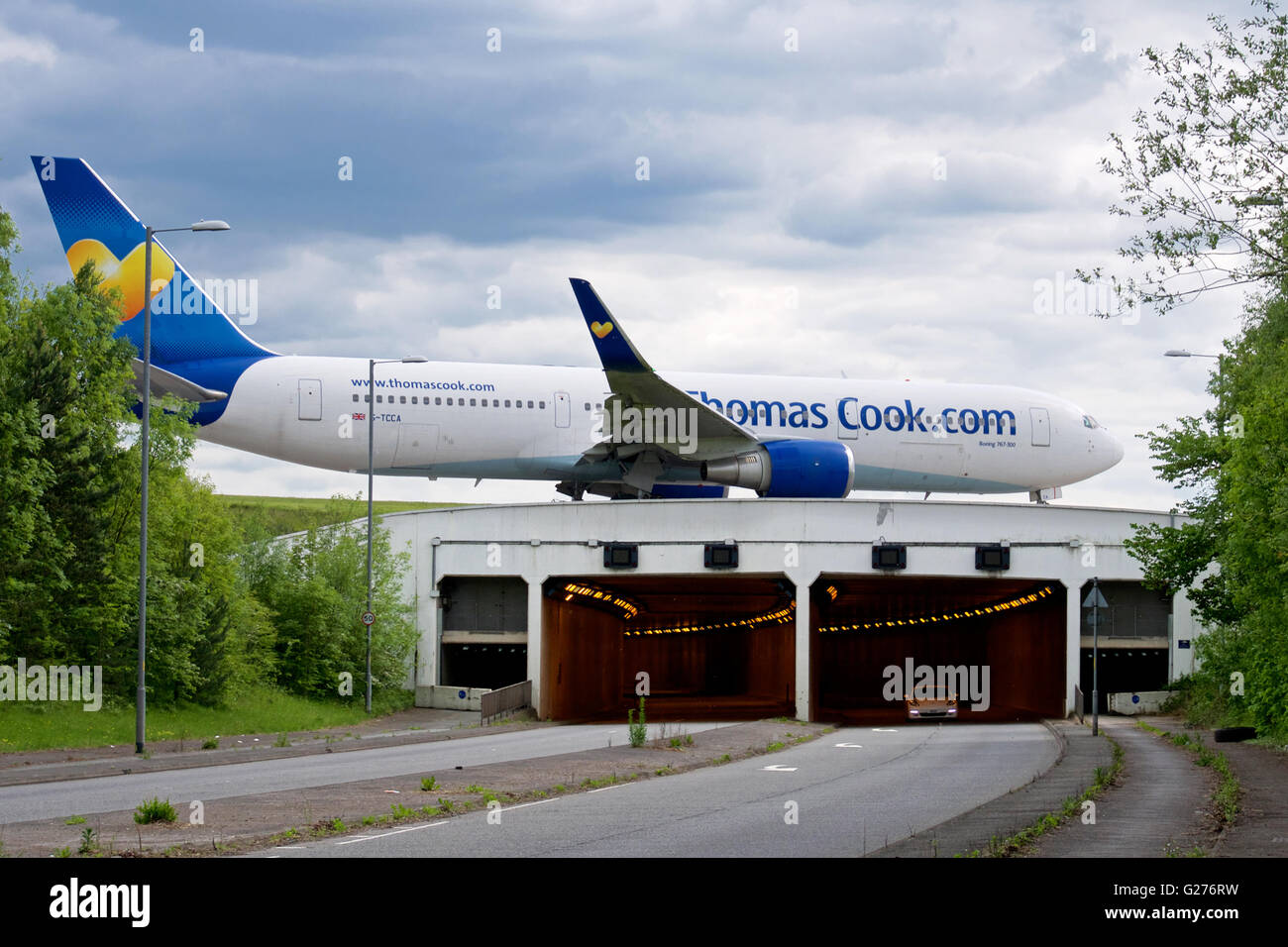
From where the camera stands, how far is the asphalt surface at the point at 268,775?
1741 cm

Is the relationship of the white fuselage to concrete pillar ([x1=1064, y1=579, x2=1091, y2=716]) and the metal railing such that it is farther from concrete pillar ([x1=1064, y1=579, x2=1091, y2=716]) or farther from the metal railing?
the metal railing

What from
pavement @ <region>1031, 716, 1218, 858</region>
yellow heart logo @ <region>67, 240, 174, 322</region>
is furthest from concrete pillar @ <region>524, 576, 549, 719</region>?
pavement @ <region>1031, 716, 1218, 858</region>

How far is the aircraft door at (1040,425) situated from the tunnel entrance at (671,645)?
9097 mm

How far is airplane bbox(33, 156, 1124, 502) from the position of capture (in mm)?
38312

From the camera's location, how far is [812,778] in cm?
2114

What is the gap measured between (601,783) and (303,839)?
24.1ft

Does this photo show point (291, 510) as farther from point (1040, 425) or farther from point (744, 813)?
point (744, 813)

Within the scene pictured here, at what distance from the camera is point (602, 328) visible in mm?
35000

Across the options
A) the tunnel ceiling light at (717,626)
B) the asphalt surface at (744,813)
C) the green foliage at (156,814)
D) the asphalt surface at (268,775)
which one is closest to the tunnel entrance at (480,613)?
the asphalt surface at (268,775)

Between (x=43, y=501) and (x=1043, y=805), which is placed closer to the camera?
(x=1043, y=805)

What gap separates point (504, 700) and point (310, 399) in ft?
33.6

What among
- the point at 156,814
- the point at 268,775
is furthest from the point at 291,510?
the point at 156,814
